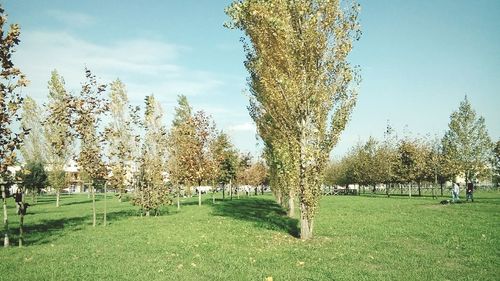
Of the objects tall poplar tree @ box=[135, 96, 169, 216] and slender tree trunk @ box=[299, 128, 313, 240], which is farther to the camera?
tall poplar tree @ box=[135, 96, 169, 216]

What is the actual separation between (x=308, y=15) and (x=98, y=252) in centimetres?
1223

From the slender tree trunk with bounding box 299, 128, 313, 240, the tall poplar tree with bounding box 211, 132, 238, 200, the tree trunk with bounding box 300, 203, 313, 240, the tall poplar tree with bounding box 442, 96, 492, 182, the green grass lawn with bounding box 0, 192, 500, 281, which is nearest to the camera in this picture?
the green grass lawn with bounding box 0, 192, 500, 281

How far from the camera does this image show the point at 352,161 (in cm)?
8006

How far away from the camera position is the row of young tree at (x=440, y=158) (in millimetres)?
51906

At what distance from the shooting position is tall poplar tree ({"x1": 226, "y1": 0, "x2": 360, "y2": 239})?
48.5 ft

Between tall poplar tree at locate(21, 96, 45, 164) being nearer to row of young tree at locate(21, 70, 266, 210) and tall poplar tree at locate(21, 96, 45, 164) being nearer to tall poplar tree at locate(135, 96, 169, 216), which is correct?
row of young tree at locate(21, 70, 266, 210)

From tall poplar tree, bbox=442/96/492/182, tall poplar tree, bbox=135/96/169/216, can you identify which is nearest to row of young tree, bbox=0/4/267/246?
tall poplar tree, bbox=135/96/169/216

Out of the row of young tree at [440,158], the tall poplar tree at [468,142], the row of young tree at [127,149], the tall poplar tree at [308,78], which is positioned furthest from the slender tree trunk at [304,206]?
the tall poplar tree at [468,142]

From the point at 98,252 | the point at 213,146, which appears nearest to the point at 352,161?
the point at 213,146

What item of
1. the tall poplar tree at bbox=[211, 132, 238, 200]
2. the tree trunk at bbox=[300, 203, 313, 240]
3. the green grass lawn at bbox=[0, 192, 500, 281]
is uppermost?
the tall poplar tree at bbox=[211, 132, 238, 200]

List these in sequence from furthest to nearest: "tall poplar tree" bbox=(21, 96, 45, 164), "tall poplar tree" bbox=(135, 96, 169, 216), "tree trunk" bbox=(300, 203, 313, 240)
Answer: "tall poplar tree" bbox=(21, 96, 45, 164), "tall poplar tree" bbox=(135, 96, 169, 216), "tree trunk" bbox=(300, 203, 313, 240)

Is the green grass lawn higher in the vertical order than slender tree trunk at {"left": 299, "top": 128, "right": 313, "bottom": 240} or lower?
lower

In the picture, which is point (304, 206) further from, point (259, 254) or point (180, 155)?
point (180, 155)

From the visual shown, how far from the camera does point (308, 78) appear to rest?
1535cm
